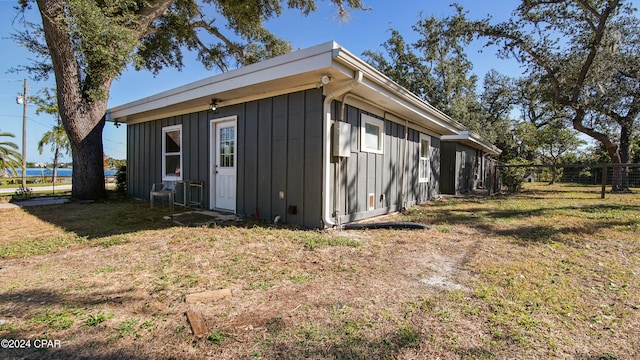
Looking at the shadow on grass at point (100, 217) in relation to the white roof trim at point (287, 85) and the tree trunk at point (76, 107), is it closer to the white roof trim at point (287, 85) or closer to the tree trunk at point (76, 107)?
the tree trunk at point (76, 107)

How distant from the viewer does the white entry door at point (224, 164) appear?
5527 millimetres

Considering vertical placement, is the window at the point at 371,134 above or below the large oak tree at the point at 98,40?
below

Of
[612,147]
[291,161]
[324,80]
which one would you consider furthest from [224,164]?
[612,147]

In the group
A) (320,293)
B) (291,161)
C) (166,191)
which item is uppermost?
(291,161)

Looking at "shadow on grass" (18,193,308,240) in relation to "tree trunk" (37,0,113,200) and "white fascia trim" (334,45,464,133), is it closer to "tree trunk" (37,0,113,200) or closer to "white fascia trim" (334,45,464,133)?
"tree trunk" (37,0,113,200)

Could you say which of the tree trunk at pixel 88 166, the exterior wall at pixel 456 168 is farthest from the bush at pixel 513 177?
the tree trunk at pixel 88 166

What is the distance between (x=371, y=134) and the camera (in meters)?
5.49

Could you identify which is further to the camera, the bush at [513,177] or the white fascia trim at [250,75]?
the bush at [513,177]

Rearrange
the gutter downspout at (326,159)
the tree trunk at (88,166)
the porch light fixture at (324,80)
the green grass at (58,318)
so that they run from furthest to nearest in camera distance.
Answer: the tree trunk at (88,166)
the gutter downspout at (326,159)
the porch light fixture at (324,80)
the green grass at (58,318)

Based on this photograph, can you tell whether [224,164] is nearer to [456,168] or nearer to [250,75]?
[250,75]

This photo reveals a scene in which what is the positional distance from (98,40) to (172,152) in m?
2.59

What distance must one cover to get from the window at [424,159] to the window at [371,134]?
249cm

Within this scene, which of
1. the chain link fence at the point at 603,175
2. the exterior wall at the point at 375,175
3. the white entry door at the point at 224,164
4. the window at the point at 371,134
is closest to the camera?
the exterior wall at the point at 375,175

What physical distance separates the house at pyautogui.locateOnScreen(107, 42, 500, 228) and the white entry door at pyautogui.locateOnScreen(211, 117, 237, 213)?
0.8 inches
